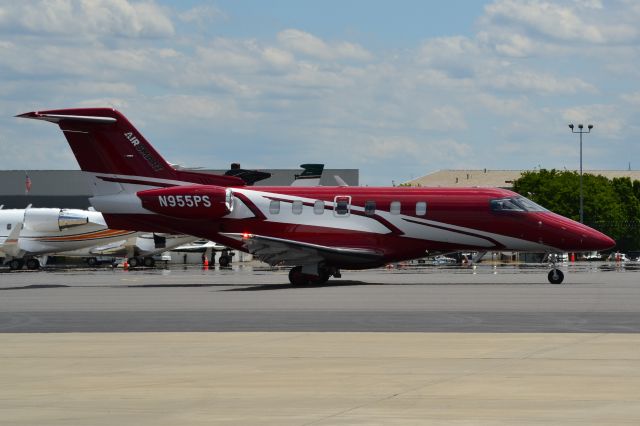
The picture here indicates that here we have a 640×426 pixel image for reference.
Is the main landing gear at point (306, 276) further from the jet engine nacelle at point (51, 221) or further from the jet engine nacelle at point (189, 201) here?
the jet engine nacelle at point (51, 221)

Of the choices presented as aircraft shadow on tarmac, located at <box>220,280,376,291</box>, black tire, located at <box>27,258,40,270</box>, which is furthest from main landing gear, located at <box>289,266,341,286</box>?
black tire, located at <box>27,258,40,270</box>

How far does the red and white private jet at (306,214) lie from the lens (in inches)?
1638

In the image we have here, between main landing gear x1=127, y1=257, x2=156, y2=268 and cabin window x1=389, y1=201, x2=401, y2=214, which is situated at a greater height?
cabin window x1=389, y1=201, x2=401, y2=214

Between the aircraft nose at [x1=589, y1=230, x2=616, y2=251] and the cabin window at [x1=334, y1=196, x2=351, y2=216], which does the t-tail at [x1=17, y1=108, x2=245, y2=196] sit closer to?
the cabin window at [x1=334, y1=196, x2=351, y2=216]

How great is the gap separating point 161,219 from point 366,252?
24.1ft

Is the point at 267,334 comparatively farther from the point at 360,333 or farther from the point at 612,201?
the point at 612,201

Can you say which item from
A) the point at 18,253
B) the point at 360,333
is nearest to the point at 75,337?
the point at 360,333

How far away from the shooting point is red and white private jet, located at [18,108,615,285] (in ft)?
136

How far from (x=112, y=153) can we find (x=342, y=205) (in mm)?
8375

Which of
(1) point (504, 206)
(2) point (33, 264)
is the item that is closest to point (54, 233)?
(2) point (33, 264)

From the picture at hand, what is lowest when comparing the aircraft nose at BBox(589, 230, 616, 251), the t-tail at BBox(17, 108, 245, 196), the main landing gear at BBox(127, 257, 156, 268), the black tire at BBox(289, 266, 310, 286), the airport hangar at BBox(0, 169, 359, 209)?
the black tire at BBox(289, 266, 310, 286)

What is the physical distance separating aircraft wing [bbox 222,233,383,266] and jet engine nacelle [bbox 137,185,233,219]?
1.14 meters

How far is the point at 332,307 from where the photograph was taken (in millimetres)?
28266

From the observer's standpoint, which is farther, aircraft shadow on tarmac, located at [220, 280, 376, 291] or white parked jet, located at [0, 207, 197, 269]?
white parked jet, located at [0, 207, 197, 269]
